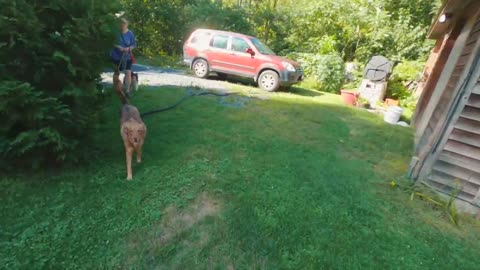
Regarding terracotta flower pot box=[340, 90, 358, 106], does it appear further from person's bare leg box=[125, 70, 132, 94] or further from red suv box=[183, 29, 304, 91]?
person's bare leg box=[125, 70, 132, 94]

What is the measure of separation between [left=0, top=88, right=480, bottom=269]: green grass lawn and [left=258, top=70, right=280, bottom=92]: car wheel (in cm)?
429

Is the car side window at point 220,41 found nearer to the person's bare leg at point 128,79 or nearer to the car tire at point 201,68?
the car tire at point 201,68

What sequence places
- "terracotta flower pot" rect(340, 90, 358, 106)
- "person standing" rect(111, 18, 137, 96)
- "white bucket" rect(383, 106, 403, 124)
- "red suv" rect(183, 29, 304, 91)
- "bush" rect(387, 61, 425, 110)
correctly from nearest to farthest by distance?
1. "person standing" rect(111, 18, 137, 96)
2. "white bucket" rect(383, 106, 403, 124)
3. "red suv" rect(183, 29, 304, 91)
4. "terracotta flower pot" rect(340, 90, 358, 106)
5. "bush" rect(387, 61, 425, 110)

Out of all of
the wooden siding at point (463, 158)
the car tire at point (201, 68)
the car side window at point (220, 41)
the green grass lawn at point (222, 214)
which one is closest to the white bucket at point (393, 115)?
the green grass lawn at point (222, 214)

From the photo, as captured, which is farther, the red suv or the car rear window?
the car rear window

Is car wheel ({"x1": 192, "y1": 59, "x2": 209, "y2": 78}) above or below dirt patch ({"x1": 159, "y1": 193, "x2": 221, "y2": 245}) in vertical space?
above

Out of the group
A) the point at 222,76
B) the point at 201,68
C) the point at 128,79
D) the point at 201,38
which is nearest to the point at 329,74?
the point at 222,76

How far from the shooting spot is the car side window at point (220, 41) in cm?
852

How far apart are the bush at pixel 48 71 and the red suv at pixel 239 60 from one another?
5.81 meters

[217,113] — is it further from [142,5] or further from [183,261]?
[142,5]

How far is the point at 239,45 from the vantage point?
8344 millimetres

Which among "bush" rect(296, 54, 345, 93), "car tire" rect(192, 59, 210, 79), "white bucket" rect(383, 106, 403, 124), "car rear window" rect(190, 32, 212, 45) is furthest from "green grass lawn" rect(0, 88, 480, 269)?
"bush" rect(296, 54, 345, 93)

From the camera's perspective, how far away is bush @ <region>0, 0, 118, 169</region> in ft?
7.36

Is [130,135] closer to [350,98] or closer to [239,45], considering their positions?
[239,45]
